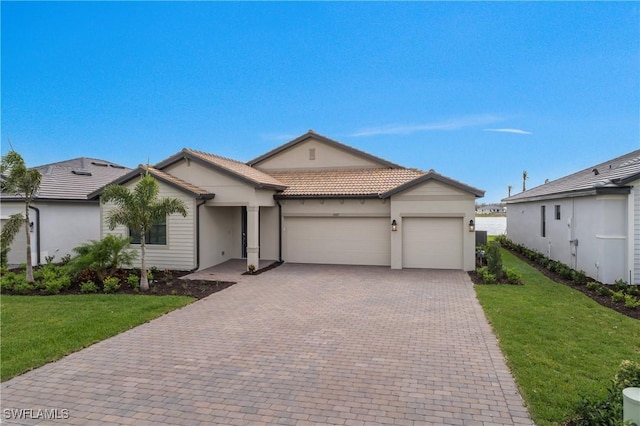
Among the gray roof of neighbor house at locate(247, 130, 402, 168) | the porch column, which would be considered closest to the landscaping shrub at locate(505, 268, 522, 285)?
the gray roof of neighbor house at locate(247, 130, 402, 168)

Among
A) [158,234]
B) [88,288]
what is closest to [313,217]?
[158,234]

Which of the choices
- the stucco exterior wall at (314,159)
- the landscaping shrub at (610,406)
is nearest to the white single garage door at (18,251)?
the stucco exterior wall at (314,159)

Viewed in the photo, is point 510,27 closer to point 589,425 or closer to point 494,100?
point 494,100

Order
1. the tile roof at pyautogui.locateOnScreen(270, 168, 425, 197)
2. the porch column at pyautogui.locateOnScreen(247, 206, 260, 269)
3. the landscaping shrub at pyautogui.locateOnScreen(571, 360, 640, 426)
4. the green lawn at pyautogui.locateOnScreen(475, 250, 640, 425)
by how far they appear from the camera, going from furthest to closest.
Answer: the tile roof at pyautogui.locateOnScreen(270, 168, 425, 197), the porch column at pyautogui.locateOnScreen(247, 206, 260, 269), the green lawn at pyautogui.locateOnScreen(475, 250, 640, 425), the landscaping shrub at pyautogui.locateOnScreen(571, 360, 640, 426)

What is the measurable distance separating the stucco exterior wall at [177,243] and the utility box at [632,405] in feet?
46.0

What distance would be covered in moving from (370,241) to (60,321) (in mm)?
11659

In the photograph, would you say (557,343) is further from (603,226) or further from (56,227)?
(56,227)

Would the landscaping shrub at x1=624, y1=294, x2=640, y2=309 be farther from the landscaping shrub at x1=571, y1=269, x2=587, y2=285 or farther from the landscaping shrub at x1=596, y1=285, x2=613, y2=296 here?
the landscaping shrub at x1=571, y1=269, x2=587, y2=285

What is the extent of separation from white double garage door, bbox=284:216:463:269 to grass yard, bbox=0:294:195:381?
7.61 metres

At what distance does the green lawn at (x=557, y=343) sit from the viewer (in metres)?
5.16

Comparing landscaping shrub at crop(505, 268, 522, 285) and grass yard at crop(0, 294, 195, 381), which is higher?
landscaping shrub at crop(505, 268, 522, 285)

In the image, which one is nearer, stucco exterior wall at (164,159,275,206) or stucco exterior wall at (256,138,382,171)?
stucco exterior wall at (164,159,275,206)

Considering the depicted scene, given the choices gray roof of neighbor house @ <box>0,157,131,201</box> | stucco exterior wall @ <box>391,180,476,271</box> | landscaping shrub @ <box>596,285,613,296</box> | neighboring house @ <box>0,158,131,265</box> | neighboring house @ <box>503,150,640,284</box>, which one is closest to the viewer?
landscaping shrub @ <box>596,285,613,296</box>

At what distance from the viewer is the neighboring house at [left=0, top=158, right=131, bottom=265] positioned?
17234 mm
